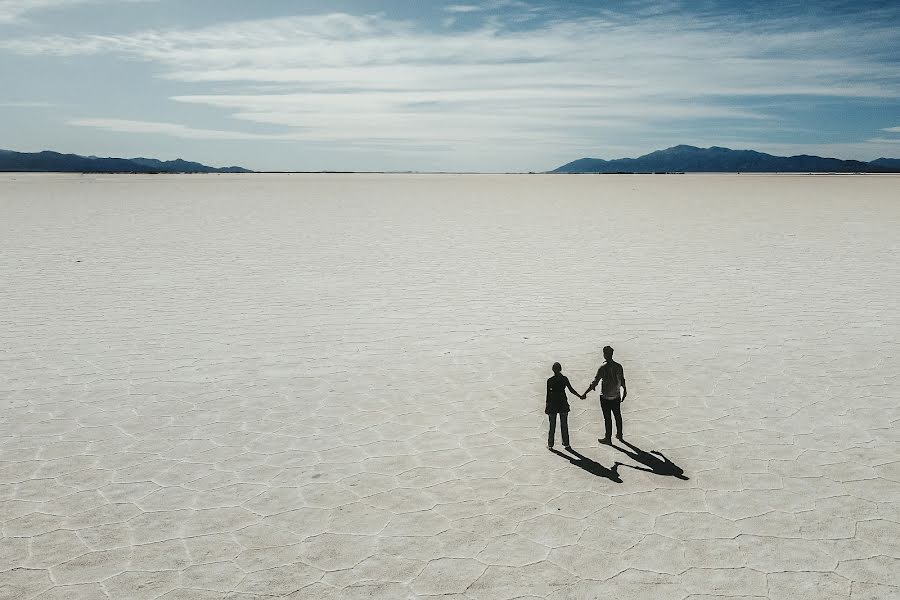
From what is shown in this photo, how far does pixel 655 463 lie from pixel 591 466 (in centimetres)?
51

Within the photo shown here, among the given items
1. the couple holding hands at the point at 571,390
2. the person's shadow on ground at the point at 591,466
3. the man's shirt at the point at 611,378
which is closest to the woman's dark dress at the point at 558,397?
the couple holding hands at the point at 571,390

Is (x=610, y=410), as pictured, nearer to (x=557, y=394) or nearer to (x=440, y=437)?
(x=557, y=394)

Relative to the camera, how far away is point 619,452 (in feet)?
18.1

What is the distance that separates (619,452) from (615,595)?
187cm

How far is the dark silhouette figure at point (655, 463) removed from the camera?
5.12 m

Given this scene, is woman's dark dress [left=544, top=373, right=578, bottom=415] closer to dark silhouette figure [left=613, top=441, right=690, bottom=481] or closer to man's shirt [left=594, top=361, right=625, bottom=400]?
man's shirt [left=594, top=361, right=625, bottom=400]

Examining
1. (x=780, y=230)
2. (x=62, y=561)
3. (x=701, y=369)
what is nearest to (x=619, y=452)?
(x=701, y=369)

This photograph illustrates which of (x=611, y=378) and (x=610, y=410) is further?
(x=610, y=410)

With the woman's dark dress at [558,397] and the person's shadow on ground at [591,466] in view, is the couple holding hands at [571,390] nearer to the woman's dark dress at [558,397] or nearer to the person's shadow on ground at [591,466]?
the woman's dark dress at [558,397]

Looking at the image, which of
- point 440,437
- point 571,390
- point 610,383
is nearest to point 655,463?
point 610,383

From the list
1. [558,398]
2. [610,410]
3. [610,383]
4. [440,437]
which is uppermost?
[610,383]

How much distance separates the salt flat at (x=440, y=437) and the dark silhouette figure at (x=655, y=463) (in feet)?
0.10

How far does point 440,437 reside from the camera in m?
5.86

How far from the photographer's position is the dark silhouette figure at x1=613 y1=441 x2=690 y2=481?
5121 mm
